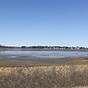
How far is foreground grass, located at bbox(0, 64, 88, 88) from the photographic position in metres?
24.6

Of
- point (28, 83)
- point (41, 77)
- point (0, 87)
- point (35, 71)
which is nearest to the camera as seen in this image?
point (0, 87)

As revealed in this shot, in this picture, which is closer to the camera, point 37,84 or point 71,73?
point 37,84

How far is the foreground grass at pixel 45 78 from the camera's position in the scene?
24578mm

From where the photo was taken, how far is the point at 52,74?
1091 inches

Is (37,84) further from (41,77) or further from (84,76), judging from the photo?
(84,76)

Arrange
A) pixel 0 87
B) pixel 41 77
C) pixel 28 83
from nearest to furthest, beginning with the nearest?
pixel 0 87
pixel 28 83
pixel 41 77

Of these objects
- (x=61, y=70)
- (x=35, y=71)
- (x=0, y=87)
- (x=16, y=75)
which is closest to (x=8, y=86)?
(x=0, y=87)

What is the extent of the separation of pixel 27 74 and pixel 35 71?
148cm

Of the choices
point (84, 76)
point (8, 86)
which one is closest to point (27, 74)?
point (8, 86)

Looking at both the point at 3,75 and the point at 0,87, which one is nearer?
the point at 0,87

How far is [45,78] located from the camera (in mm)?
26562

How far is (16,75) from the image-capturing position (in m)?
26.0

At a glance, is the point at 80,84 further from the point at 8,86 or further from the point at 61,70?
the point at 8,86

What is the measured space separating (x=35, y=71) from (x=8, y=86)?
5.07 m
